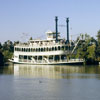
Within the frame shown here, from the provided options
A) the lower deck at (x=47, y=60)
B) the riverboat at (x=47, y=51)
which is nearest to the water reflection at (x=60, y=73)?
the lower deck at (x=47, y=60)

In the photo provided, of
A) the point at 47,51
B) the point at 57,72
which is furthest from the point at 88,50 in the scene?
the point at 57,72

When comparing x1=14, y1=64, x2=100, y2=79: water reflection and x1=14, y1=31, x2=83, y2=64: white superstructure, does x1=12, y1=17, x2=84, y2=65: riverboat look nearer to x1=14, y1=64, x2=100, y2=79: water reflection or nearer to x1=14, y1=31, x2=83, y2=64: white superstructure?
x1=14, y1=31, x2=83, y2=64: white superstructure

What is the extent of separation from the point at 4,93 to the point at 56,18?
70204mm

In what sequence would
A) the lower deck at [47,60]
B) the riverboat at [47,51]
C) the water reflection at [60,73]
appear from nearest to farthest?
the water reflection at [60,73] → the lower deck at [47,60] → the riverboat at [47,51]

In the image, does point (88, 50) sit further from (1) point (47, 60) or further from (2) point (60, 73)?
(2) point (60, 73)

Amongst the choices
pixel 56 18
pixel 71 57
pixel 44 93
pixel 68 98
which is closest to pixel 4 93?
pixel 44 93

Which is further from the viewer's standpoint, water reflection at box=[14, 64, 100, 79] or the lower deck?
the lower deck

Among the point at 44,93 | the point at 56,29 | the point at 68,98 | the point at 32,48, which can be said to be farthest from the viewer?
the point at 56,29

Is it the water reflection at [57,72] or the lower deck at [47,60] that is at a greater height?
the lower deck at [47,60]

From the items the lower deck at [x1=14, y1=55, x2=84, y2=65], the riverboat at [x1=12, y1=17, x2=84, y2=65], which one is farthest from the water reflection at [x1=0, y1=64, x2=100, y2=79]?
the riverboat at [x1=12, y1=17, x2=84, y2=65]

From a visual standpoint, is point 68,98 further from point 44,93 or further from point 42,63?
point 42,63

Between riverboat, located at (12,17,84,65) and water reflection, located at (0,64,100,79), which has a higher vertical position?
riverboat, located at (12,17,84,65)

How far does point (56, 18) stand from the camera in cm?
10175

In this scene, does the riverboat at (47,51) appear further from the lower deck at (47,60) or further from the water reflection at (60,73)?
the water reflection at (60,73)
